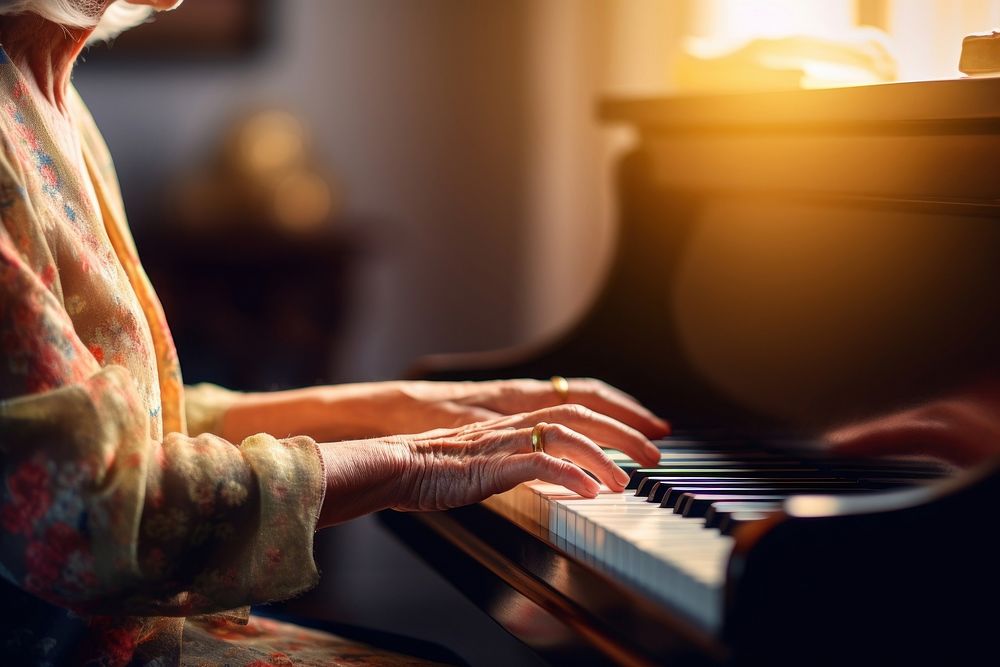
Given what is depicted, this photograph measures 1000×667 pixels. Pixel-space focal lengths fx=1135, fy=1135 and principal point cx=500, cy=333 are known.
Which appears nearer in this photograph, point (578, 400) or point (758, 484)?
point (758, 484)

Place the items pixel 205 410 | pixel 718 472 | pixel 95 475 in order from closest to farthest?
pixel 95 475
pixel 718 472
pixel 205 410

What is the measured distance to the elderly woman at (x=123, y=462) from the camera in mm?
845

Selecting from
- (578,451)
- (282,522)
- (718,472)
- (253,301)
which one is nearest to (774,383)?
(718,472)

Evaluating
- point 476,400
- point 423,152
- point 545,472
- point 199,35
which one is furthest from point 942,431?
point 199,35

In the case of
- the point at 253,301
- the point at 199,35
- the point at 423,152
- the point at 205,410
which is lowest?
the point at 253,301

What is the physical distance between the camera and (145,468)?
868 millimetres

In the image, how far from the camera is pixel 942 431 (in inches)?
43.7

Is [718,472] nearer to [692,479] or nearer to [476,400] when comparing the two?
[692,479]

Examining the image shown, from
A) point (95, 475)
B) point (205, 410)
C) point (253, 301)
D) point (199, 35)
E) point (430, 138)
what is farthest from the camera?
point (430, 138)

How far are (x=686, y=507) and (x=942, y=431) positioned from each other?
32 cm

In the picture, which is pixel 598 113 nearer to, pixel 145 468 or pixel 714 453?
pixel 714 453

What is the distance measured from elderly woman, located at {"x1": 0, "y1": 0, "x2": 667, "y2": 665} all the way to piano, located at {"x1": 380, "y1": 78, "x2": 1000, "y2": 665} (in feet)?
0.33

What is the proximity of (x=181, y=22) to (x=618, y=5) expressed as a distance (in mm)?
1301

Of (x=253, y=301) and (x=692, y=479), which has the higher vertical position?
(x=692, y=479)
